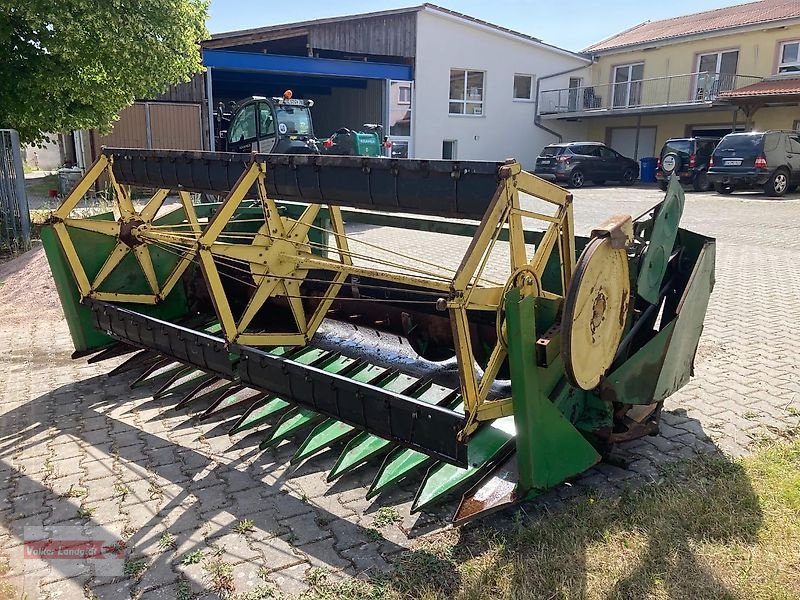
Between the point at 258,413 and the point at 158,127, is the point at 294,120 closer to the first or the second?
the point at 158,127

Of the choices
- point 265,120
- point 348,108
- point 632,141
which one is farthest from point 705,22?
point 265,120

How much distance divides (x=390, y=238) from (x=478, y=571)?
893 cm

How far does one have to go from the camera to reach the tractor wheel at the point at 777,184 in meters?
18.1

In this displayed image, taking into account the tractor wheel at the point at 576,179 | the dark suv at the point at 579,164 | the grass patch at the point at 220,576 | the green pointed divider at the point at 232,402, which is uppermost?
the dark suv at the point at 579,164

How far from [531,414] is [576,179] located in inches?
835

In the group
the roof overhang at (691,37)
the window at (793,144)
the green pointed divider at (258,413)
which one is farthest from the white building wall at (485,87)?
the green pointed divider at (258,413)

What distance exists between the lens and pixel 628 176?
79.5 ft

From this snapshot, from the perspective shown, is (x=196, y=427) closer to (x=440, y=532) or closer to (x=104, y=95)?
(x=440, y=532)

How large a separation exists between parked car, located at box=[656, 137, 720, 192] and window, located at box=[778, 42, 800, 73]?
4.53 meters

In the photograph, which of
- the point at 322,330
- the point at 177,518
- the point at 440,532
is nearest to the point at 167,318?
the point at 322,330

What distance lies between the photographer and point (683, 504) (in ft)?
10.4

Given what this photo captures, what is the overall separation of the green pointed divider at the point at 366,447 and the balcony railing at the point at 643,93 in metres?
22.5

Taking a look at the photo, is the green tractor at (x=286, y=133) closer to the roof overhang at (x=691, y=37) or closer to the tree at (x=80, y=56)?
the tree at (x=80, y=56)
